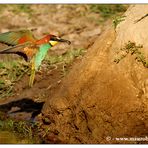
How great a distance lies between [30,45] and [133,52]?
3.58 ft

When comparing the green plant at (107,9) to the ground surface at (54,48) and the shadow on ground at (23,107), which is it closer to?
the ground surface at (54,48)

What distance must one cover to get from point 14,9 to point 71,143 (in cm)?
498

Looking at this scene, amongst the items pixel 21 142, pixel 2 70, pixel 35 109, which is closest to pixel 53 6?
pixel 2 70

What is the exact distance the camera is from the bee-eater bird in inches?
229

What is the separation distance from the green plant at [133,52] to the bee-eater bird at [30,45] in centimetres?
61

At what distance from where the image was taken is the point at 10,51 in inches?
227

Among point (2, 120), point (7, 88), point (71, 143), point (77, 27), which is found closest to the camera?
point (71, 143)

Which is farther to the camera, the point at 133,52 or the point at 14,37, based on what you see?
the point at 14,37

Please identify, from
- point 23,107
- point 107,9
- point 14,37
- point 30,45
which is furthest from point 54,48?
point 30,45

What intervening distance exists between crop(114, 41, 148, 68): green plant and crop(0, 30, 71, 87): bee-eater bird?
61cm

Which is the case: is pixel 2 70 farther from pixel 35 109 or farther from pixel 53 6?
pixel 53 6

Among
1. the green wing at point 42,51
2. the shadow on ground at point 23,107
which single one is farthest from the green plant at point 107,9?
the green wing at point 42,51

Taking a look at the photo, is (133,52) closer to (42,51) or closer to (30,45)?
(42,51)

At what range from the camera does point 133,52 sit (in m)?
5.86
